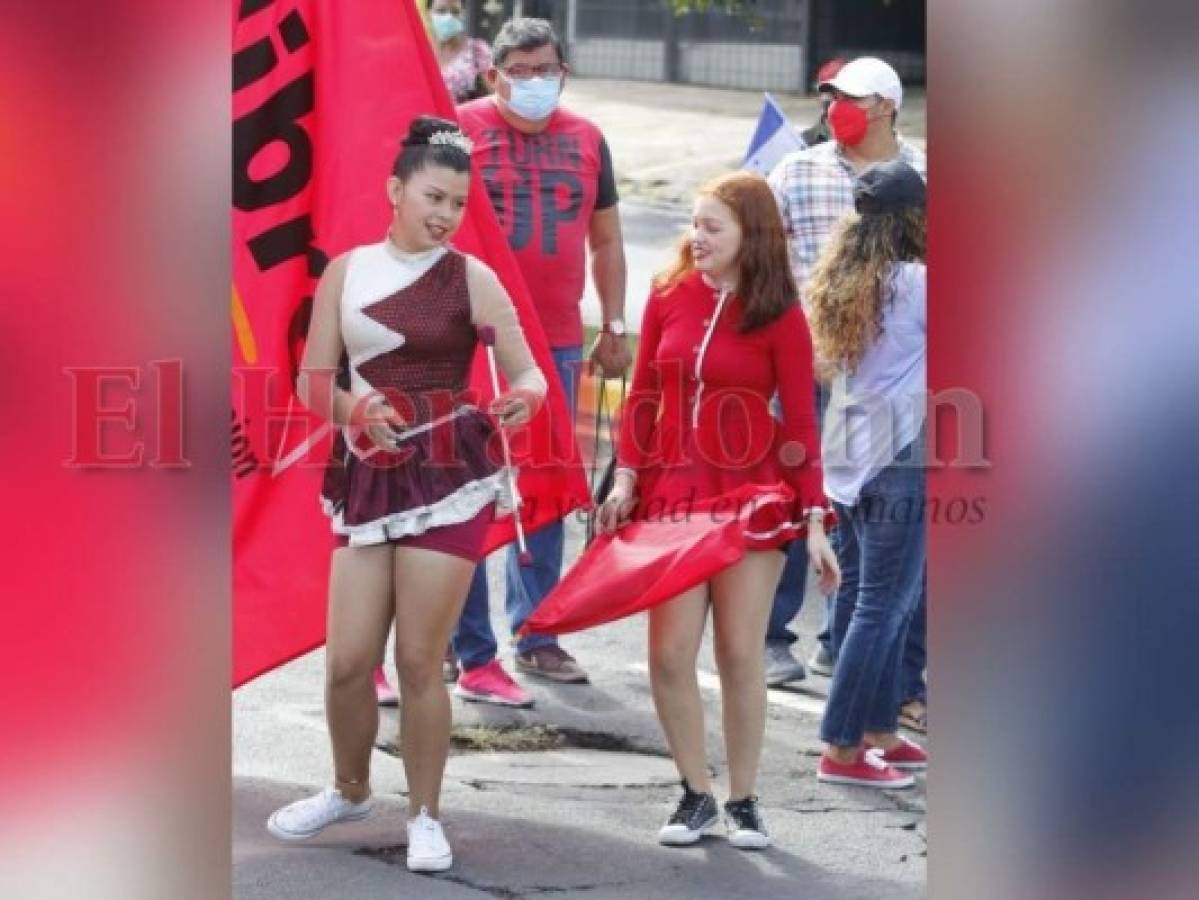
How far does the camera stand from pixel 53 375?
2.50 metres

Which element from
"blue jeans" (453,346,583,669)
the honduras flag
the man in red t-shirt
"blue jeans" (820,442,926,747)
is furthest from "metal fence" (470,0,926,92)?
"blue jeans" (820,442,926,747)

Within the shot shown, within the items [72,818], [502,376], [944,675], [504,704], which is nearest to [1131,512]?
[944,675]

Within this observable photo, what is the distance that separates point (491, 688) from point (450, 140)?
2148 millimetres

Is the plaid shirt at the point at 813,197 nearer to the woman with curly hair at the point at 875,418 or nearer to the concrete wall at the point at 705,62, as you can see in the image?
the woman with curly hair at the point at 875,418

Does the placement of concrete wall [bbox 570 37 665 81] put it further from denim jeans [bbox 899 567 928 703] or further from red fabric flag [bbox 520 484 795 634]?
red fabric flag [bbox 520 484 795 634]

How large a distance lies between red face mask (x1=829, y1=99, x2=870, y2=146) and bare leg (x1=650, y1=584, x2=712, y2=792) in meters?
2.09

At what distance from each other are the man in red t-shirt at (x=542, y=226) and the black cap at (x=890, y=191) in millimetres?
1213

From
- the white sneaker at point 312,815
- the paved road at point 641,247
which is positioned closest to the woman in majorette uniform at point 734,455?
the white sneaker at point 312,815

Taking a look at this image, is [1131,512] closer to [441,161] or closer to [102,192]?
[102,192]

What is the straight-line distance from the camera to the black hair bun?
5.42m

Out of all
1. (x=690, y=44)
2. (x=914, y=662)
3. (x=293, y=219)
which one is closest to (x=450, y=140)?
(x=293, y=219)

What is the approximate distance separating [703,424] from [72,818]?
128 inches

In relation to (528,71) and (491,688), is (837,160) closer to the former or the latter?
(528,71)

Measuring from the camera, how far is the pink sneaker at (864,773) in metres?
6.28
